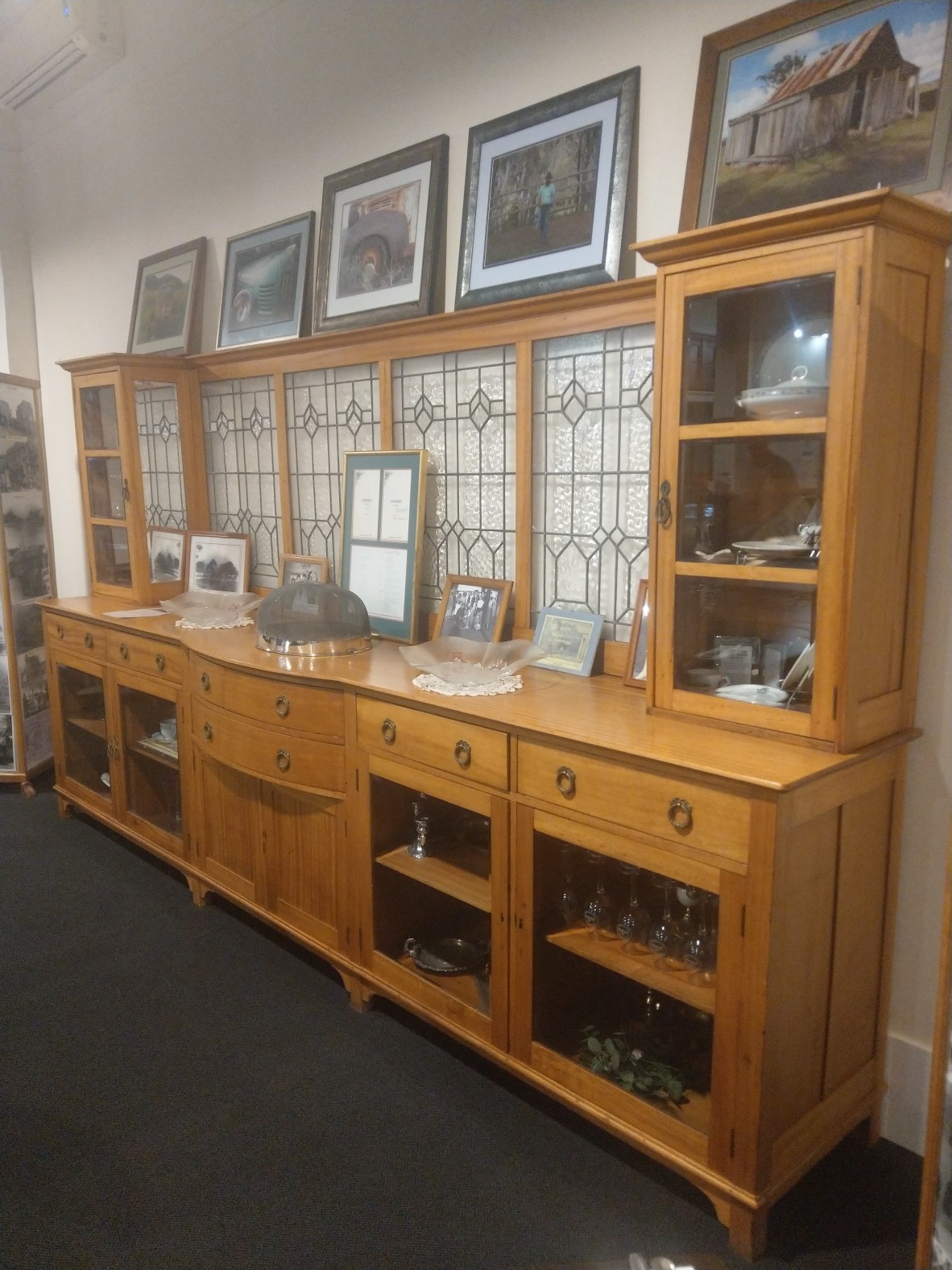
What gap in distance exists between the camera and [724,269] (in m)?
1.71

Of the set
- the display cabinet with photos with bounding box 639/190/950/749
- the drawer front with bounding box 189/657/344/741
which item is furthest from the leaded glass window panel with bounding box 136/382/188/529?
the display cabinet with photos with bounding box 639/190/950/749

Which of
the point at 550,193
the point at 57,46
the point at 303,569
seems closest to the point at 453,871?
the point at 303,569

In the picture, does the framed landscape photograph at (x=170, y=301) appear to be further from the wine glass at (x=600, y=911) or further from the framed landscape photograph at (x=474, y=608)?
the wine glass at (x=600, y=911)

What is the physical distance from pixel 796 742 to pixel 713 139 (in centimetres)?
135

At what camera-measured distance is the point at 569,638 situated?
2359 mm

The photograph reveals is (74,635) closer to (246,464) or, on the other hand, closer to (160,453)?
(160,453)

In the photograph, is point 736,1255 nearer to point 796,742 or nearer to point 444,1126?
point 444,1126

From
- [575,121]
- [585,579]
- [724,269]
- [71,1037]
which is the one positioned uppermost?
[575,121]

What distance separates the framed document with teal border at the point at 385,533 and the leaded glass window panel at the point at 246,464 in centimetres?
53

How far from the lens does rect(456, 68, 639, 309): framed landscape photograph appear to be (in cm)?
221

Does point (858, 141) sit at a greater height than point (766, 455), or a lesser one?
greater

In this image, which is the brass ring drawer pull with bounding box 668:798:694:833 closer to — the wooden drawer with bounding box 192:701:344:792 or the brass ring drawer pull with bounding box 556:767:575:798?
the brass ring drawer pull with bounding box 556:767:575:798

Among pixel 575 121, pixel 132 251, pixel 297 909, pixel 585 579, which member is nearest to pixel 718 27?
pixel 575 121

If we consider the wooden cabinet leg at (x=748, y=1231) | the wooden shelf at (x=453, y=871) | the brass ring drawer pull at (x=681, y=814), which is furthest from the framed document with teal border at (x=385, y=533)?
the wooden cabinet leg at (x=748, y=1231)
